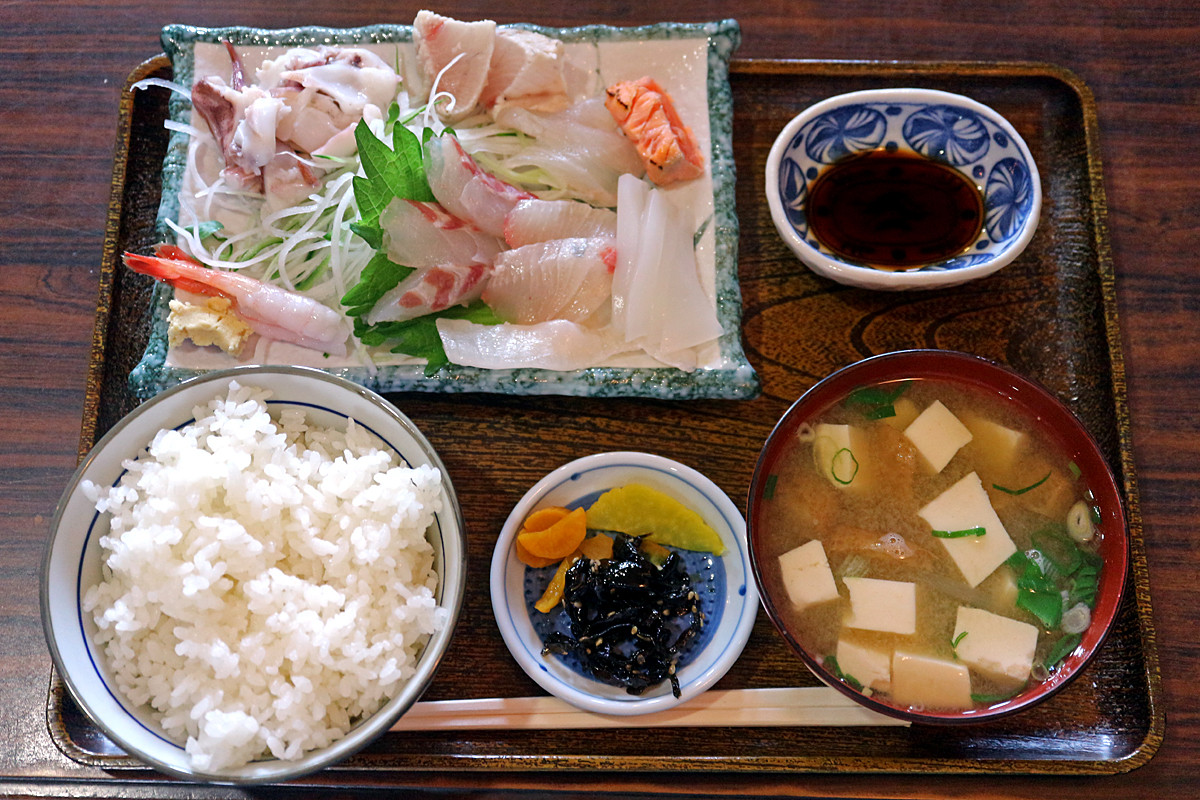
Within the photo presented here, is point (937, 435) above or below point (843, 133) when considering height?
below

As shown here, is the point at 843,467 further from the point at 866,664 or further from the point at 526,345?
the point at 526,345

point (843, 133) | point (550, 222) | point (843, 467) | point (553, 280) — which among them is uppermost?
point (843, 133)

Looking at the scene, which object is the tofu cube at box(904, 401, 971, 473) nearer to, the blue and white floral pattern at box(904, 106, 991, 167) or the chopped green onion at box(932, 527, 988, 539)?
the chopped green onion at box(932, 527, 988, 539)

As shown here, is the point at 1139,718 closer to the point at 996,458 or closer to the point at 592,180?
the point at 996,458

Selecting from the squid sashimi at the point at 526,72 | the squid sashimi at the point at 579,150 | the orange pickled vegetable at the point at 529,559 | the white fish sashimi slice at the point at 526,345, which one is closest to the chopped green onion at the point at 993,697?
the orange pickled vegetable at the point at 529,559

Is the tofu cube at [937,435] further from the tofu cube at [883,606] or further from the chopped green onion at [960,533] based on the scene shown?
the tofu cube at [883,606]

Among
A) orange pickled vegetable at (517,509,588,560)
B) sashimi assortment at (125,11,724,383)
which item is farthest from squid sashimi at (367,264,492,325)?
orange pickled vegetable at (517,509,588,560)

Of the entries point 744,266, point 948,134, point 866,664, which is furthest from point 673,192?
point 866,664
